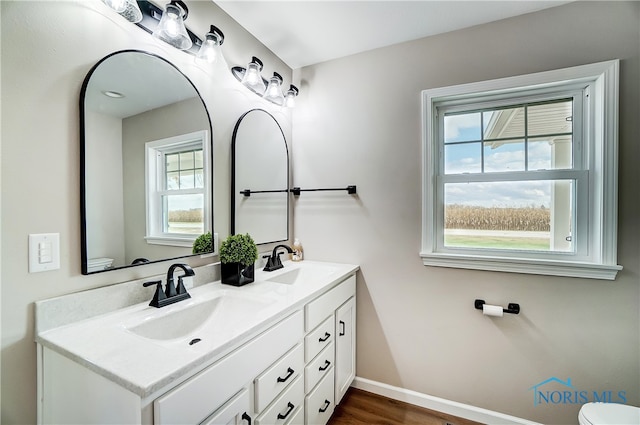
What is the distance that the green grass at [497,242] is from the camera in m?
1.62

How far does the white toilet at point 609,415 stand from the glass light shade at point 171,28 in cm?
243

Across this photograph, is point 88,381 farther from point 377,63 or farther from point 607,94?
point 607,94

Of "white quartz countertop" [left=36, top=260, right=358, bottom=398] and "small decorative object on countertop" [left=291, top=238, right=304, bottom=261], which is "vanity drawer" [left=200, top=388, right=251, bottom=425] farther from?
"small decorative object on countertop" [left=291, top=238, right=304, bottom=261]

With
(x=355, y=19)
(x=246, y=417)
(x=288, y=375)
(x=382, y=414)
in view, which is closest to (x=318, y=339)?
(x=288, y=375)

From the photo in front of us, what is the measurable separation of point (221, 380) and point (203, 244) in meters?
0.78

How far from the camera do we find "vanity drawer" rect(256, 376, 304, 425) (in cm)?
101

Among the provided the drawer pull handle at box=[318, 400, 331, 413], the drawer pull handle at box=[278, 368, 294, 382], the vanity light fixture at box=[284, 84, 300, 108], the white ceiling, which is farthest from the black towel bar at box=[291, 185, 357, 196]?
the drawer pull handle at box=[318, 400, 331, 413]

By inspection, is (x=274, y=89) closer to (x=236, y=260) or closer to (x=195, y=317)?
(x=236, y=260)

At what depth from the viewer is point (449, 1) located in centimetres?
148

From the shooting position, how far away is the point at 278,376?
3.53 ft

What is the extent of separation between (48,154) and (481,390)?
7.99 ft

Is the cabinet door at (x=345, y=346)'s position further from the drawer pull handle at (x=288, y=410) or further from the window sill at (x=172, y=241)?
the window sill at (x=172, y=241)

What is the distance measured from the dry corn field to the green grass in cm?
6

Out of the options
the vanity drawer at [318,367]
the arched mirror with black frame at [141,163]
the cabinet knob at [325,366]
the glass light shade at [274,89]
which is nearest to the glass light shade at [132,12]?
the arched mirror with black frame at [141,163]
